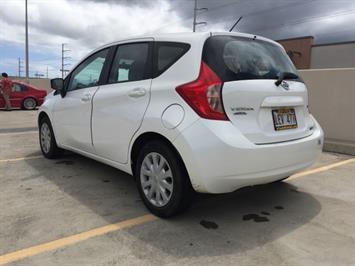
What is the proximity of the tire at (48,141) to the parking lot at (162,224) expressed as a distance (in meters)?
0.61

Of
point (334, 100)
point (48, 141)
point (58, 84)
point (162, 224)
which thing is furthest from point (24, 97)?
point (162, 224)

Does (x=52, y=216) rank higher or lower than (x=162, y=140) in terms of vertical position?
lower

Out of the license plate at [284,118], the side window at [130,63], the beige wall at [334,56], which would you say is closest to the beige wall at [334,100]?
the license plate at [284,118]

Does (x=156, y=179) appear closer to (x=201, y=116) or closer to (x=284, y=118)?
(x=201, y=116)

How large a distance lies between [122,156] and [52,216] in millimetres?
934

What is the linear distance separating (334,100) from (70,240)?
6304 millimetres

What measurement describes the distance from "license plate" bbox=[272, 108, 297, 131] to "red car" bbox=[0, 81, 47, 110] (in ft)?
48.2

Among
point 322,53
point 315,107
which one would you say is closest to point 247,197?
point 315,107

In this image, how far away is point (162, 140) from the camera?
11.6 feet

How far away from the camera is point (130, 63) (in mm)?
4199

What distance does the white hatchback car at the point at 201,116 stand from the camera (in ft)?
10.6

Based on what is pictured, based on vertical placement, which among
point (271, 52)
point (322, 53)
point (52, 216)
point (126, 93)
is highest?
point (322, 53)

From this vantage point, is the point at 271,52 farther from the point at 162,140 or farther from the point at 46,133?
the point at 46,133

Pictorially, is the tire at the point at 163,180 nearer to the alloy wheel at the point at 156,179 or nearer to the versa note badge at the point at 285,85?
the alloy wheel at the point at 156,179
